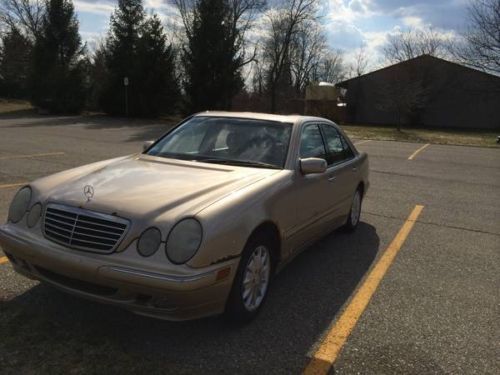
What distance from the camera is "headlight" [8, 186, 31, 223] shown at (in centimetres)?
347

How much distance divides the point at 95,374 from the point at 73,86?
33422mm

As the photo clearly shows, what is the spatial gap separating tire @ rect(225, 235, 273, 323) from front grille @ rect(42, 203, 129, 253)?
32.8 inches

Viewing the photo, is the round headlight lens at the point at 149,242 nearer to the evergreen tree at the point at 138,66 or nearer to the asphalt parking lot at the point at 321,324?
the asphalt parking lot at the point at 321,324

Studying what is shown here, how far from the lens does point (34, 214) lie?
3.37 m

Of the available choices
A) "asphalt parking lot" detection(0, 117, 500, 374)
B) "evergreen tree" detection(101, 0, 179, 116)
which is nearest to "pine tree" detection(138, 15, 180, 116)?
"evergreen tree" detection(101, 0, 179, 116)

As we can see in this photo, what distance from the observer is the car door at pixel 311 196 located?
414 centimetres

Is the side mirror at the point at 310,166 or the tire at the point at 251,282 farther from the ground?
the side mirror at the point at 310,166

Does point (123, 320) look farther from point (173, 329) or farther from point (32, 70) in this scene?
point (32, 70)

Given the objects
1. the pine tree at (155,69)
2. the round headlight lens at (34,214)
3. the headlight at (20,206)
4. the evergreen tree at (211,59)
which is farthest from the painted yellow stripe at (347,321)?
the pine tree at (155,69)

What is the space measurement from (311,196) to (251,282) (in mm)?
1212

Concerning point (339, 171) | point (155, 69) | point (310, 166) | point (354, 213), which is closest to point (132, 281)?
point (310, 166)

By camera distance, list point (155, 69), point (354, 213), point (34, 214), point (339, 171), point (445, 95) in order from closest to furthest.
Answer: point (34, 214) < point (339, 171) < point (354, 213) < point (155, 69) < point (445, 95)

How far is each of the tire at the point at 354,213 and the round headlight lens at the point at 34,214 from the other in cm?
357

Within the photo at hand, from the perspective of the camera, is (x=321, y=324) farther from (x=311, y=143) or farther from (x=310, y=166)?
(x=311, y=143)
